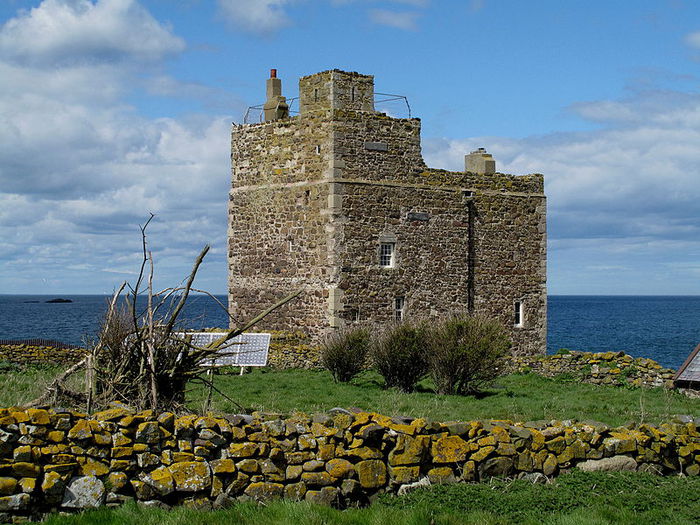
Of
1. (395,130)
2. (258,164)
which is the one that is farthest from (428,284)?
(258,164)

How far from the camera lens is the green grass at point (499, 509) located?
929 cm

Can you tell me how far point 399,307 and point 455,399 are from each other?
8383mm

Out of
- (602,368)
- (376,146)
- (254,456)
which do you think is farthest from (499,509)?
(376,146)

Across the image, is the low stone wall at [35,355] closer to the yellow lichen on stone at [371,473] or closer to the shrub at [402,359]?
the shrub at [402,359]

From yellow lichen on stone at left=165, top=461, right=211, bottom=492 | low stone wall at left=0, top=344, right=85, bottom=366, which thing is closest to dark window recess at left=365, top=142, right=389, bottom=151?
low stone wall at left=0, top=344, right=85, bottom=366

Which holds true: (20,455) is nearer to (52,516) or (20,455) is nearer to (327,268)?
(52,516)

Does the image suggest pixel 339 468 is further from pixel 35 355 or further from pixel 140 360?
pixel 35 355

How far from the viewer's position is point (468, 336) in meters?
21.1

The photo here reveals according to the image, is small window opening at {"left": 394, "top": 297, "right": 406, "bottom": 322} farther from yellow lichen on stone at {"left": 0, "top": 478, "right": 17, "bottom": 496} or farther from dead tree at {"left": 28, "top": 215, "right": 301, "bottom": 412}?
yellow lichen on stone at {"left": 0, "top": 478, "right": 17, "bottom": 496}

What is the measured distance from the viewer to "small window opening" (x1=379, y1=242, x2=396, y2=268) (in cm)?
2703

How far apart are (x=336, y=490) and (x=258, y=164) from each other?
62.9 feet

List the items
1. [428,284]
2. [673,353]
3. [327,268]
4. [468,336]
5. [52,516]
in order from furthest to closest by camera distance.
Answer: [673,353] → [428,284] → [327,268] → [468,336] → [52,516]

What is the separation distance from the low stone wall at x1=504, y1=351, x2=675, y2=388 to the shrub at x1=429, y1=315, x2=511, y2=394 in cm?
415

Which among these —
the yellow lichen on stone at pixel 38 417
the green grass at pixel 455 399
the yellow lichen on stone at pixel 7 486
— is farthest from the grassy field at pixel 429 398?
the yellow lichen on stone at pixel 7 486
